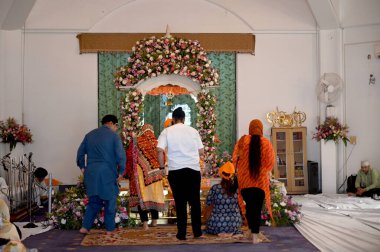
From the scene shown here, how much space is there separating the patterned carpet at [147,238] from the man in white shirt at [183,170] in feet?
0.65

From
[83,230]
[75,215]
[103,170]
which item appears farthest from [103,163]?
[75,215]

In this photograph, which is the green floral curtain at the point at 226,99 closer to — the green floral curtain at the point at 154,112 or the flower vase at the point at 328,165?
the green floral curtain at the point at 154,112

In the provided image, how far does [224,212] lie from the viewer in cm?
703

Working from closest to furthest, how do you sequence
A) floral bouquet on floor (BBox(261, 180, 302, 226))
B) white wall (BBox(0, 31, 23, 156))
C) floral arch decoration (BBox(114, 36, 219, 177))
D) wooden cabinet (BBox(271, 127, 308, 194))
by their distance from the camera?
floral bouquet on floor (BBox(261, 180, 302, 226)) < floral arch decoration (BBox(114, 36, 219, 177)) < wooden cabinet (BBox(271, 127, 308, 194)) < white wall (BBox(0, 31, 23, 156))

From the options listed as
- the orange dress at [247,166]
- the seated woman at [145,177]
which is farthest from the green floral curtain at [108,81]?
the orange dress at [247,166]

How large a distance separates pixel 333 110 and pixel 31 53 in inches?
289

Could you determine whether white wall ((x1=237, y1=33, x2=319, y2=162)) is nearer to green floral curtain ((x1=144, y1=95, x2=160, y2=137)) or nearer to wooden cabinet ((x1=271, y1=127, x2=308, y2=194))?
wooden cabinet ((x1=271, y1=127, x2=308, y2=194))

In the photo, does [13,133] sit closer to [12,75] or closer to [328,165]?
[12,75]

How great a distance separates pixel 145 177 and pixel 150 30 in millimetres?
6106

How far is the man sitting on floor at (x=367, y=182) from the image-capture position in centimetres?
1128

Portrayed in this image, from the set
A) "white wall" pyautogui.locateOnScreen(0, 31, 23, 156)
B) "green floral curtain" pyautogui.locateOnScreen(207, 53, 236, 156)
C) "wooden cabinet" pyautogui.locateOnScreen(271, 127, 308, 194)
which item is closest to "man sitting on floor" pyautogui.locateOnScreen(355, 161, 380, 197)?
"wooden cabinet" pyautogui.locateOnScreen(271, 127, 308, 194)

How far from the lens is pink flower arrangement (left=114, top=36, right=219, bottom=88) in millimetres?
11523

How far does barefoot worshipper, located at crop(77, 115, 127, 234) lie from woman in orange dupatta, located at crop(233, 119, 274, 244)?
1.59m

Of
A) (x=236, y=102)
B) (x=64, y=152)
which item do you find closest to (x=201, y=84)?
(x=236, y=102)
